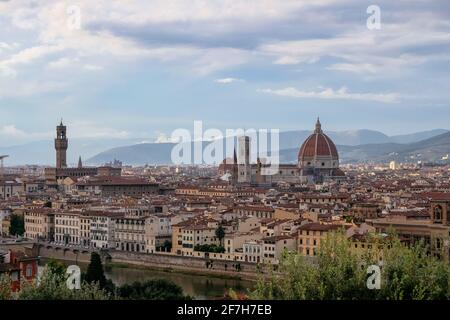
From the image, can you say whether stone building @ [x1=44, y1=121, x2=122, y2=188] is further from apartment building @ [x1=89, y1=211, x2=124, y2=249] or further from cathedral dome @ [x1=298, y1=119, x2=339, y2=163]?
apartment building @ [x1=89, y1=211, x2=124, y2=249]

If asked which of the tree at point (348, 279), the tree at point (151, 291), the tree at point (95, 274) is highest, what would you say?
the tree at point (348, 279)

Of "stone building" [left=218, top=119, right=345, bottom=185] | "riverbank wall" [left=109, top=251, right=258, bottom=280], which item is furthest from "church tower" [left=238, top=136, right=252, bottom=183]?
"riverbank wall" [left=109, top=251, right=258, bottom=280]

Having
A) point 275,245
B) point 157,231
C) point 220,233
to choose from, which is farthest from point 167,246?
point 275,245

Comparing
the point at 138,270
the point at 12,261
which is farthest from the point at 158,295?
the point at 138,270

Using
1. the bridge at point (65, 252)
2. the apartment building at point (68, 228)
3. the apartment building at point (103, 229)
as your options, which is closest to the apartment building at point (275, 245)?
the bridge at point (65, 252)

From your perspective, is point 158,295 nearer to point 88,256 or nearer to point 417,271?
point 417,271

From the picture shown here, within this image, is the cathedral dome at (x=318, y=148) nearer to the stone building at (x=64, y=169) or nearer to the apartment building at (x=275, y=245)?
the stone building at (x=64, y=169)
